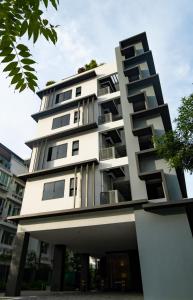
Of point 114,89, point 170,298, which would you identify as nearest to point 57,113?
point 114,89

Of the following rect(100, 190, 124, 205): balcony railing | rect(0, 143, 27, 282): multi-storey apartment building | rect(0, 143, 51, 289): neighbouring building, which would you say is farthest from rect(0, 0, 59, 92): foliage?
rect(0, 143, 27, 282): multi-storey apartment building

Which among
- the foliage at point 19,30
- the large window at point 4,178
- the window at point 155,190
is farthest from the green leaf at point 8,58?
the large window at point 4,178

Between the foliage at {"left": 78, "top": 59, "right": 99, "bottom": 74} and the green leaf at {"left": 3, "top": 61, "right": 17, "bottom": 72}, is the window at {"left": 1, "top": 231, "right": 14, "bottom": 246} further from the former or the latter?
the green leaf at {"left": 3, "top": 61, "right": 17, "bottom": 72}

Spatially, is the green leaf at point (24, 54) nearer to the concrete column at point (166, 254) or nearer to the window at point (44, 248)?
the concrete column at point (166, 254)

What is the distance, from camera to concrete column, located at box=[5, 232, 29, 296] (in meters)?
14.1

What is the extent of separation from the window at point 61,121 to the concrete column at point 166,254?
453 inches

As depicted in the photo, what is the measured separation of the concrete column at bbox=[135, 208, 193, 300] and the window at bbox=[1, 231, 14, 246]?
22.0 meters

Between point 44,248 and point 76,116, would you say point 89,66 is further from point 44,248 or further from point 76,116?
point 44,248

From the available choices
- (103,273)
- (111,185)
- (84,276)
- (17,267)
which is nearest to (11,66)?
(17,267)

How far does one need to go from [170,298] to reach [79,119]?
14.6 metres

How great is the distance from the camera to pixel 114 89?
2341 centimetres

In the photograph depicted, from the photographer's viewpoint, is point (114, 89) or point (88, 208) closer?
point (88, 208)

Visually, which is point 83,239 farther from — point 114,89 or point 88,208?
point 114,89

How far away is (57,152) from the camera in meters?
19.9
